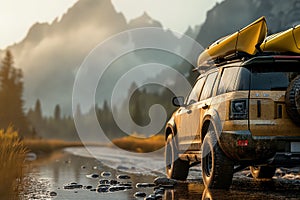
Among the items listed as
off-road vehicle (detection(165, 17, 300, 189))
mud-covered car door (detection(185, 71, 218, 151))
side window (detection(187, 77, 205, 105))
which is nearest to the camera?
off-road vehicle (detection(165, 17, 300, 189))

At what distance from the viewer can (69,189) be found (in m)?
9.12

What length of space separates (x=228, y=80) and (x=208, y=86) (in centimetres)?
108

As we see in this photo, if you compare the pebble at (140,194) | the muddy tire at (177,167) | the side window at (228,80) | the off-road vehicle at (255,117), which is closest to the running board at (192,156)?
the muddy tire at (177,167)

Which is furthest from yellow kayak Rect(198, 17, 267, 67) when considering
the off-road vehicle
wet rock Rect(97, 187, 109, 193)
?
wet rock Rect(97, 187, 109, 193)

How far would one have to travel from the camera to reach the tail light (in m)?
7.90

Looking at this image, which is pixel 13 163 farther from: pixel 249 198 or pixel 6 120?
pixel 6 120

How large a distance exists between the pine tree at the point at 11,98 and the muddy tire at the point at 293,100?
45.2 meters

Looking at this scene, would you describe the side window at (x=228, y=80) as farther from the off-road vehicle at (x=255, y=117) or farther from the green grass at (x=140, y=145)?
the green grass at (x=140, y=145)

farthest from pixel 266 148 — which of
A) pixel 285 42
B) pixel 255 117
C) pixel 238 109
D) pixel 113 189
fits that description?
pixel 113 189

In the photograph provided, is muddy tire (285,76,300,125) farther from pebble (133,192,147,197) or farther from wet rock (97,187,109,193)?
wet rock (97,187,109,193)

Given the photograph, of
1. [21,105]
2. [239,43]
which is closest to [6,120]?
[21,105]

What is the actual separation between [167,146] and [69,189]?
307 cm

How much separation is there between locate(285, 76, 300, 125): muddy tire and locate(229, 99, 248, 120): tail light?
63 cm

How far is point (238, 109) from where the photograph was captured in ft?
26.1
